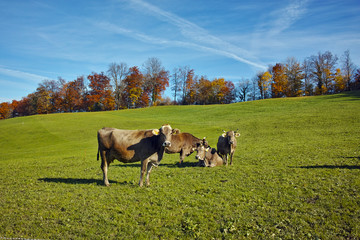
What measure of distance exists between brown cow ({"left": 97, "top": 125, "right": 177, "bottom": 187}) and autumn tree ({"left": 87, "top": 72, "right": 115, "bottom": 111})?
7721 cm

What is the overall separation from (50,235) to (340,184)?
37.1ft

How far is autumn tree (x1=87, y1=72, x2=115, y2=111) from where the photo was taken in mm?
84688

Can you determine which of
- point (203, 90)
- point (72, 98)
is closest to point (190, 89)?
point (203, 90)

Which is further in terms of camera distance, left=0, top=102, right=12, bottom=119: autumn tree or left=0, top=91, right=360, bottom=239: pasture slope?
left=0, top=102, right=12, bottom=119: autumn tree

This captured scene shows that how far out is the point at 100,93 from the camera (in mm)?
85375

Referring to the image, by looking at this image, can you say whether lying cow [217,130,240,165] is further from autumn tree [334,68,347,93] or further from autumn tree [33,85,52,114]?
autumn tree [33,85,52,114]

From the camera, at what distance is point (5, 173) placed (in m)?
15.1

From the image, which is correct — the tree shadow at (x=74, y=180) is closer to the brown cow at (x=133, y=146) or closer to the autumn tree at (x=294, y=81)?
the brown cow at (x=133, y=146)

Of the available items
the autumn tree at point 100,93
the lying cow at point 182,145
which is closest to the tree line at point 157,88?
the autumn tree at point 100,93

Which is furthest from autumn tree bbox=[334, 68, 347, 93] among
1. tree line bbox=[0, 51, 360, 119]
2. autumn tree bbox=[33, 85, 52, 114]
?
autumn tree bbox=[33, 85, 52, 114]

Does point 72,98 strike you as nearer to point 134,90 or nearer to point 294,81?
point 134,90

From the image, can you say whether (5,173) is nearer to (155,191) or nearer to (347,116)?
(155,191)

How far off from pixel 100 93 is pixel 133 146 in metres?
80.1

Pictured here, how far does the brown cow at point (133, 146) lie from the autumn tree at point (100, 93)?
77.2 metres
